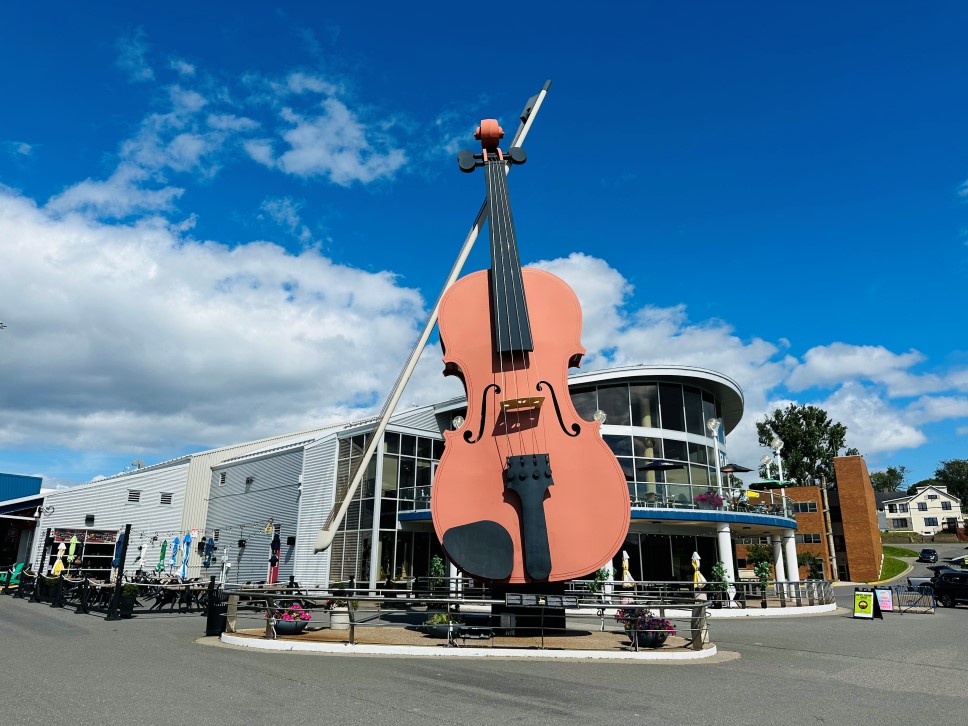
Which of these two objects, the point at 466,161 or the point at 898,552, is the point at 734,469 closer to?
the point at 466,161

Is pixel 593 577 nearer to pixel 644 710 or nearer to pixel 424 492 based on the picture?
pixel 424 492

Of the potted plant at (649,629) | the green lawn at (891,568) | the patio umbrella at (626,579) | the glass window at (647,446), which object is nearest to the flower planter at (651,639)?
the potted plant at (649,629)

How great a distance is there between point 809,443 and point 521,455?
5815cm

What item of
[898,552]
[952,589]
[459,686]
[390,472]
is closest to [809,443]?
[898,552]

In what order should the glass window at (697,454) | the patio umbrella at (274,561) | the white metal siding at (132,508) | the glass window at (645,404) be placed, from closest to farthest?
1. the patio umbrella at (274,561)
2. the glass window at (645,404)
3. the glass window at (697,454)
4. the white metal siding at (132,508)

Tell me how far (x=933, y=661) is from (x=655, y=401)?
15.6 meters

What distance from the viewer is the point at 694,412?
26203 millimetres

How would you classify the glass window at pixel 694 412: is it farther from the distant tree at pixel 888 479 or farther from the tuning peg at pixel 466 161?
the distant tree at pixel 888 479

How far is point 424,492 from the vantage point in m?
23.6

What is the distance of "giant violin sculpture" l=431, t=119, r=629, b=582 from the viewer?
29.6 ft

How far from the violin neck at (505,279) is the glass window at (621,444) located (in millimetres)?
14588

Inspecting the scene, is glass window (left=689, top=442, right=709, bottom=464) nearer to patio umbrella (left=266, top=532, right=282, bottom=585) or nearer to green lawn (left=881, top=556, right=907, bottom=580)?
patio umbrella (left=266, top=532, right=282, bottom=585)

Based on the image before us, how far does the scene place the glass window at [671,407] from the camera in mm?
25281

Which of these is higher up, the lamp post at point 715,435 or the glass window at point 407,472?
the lamp post at point 715,435
